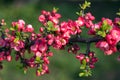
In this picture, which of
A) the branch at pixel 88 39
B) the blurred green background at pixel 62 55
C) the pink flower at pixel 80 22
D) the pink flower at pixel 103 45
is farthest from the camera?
the blurred green background at pixel 62 55

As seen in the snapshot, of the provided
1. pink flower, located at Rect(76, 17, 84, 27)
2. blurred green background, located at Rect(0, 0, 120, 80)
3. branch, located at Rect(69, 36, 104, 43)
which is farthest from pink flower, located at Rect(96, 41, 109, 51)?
blurred green background, located at Rect(0, 0, 120, 80)

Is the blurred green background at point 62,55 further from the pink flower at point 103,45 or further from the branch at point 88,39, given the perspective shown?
the pink flower at point 103,45

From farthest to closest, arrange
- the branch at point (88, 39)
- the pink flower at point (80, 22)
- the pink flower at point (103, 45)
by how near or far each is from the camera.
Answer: the pink flower at point (80, 22), the branch at point (88, 39), the pink flower at point (103, 45)

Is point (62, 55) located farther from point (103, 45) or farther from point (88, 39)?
point (103, 45)

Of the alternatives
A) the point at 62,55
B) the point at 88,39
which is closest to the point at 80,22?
the point at 88,39

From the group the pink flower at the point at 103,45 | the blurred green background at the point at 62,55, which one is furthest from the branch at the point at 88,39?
the blurred green background at the point at 62,55

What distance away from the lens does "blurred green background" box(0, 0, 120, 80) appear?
286 inches

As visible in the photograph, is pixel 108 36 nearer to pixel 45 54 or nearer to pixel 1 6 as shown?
pixel 45 54

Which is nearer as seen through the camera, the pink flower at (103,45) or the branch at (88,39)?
the pink flower at (103,45)

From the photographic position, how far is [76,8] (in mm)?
10547

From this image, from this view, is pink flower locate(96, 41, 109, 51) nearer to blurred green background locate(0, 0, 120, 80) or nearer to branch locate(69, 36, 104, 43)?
branch locate(69, 36, 104, 43)

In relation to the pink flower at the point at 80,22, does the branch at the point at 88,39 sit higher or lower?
lower

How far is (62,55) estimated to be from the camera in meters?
8.06

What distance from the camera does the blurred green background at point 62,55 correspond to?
726cm
